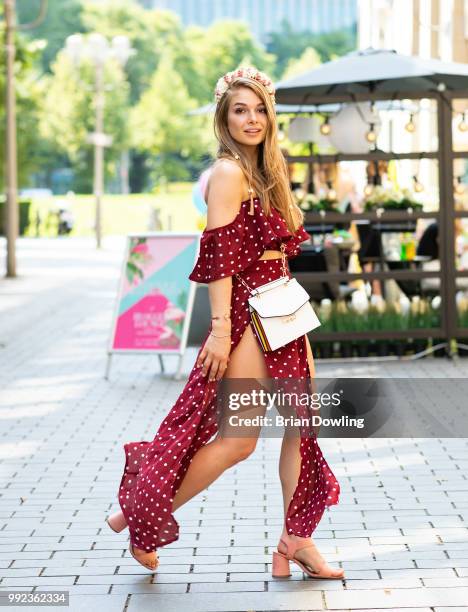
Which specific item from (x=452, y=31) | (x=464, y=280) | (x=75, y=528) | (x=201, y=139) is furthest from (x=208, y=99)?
(x=75, y=528)

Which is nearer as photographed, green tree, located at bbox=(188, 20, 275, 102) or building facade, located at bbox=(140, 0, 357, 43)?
green tree, located at bbox=(188, 20, 275, 102)

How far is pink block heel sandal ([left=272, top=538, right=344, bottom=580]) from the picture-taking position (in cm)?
493

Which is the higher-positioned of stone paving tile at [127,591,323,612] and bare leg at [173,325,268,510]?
bare leg at [173,325,268,510]

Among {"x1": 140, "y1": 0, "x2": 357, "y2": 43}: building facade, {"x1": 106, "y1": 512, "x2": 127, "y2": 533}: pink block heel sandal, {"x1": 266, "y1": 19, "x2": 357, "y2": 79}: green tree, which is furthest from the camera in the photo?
{"x1": 140, "y1": 0, "x2": 357, "y2": 43}: building facade

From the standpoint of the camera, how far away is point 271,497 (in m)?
6.54

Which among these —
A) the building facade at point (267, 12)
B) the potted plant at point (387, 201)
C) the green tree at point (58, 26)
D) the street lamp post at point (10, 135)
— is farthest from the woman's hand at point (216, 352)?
the building facade at point (267, 12)

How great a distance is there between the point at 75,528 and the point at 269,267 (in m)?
1.76

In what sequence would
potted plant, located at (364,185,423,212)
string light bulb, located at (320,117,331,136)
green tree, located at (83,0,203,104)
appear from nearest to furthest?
potted plant, located at (364,185,423,212) < string light bulb, located at (320,117,331,136) < green tree, located at (83,0,203,104)

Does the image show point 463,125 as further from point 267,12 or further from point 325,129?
point 267,12

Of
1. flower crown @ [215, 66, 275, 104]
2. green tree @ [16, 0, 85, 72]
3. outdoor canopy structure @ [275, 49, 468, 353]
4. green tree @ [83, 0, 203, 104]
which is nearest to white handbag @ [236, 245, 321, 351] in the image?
flower crown @ [215, 66, 275, 104]

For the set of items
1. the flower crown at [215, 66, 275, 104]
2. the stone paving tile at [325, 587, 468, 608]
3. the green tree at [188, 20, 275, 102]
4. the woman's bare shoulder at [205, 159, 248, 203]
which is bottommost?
the stone paving tile at [325, 587, 468, 608]

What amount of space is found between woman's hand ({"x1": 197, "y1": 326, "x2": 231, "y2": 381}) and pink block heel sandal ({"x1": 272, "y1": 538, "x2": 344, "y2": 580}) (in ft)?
2.32

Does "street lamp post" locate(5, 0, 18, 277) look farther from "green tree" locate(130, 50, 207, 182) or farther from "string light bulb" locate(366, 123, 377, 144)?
"green tree" locate(130, 50, 207, 182)

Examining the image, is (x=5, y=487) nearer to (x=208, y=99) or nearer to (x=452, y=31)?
(x=452, y=31)
